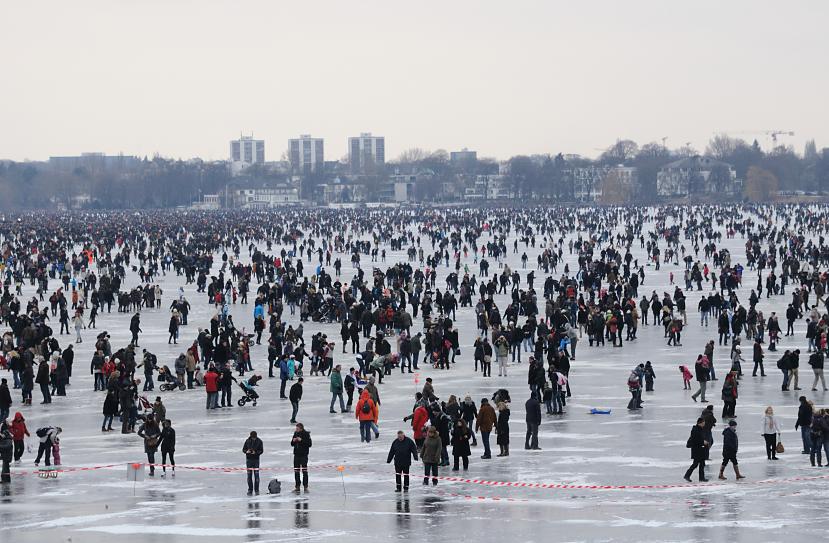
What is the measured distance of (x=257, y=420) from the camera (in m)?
20.4

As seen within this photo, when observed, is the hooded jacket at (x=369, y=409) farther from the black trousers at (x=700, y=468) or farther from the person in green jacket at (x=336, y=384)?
the black trousers at (x=700, y=468)

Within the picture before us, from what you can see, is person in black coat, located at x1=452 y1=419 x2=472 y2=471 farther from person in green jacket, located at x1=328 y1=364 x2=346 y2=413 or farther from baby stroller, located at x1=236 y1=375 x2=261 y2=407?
baby stroller, located at x1=236 y1=375 x2=261 y2=407

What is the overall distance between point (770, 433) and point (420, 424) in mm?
4109

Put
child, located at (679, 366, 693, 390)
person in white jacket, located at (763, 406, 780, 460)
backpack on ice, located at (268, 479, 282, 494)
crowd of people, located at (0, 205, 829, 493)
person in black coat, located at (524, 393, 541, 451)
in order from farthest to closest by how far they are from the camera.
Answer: child, located at (679, 366, 693, 390) < person in black coat, located at (524, 393, 541, 451) < crowd of people, located at (0, 205, 829, 493) < person in white jacket, located at (763, 406, 780, 460) < backpack on ice, located at (268, 479, 282, 494)

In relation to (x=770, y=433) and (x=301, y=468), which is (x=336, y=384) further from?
(x=770, y=433)

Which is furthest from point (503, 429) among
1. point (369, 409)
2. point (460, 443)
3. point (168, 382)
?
point (168, 382)

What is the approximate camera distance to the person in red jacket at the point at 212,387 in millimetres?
21516

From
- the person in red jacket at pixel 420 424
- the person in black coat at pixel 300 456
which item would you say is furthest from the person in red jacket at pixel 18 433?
the person in red jacket at pixel 420 424

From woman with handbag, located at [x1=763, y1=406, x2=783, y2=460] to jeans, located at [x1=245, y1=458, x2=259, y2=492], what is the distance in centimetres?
589

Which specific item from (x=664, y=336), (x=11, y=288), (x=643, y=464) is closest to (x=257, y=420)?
(x=643, y=464)

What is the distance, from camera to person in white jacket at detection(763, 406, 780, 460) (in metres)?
15.9

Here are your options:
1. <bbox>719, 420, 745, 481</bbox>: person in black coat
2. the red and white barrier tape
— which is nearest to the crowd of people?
<bbox>719, 420, 745, 481</bbox>: person in black coat

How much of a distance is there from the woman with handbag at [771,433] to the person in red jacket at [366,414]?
16.5 feet

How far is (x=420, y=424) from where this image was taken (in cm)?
1633
